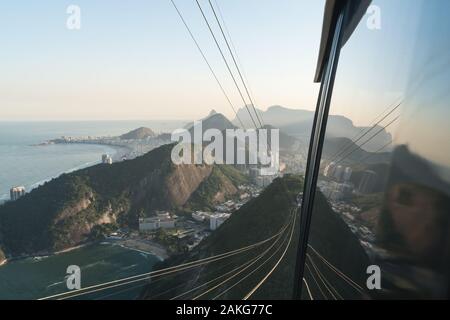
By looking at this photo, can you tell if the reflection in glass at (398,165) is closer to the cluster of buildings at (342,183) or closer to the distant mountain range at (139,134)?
the cluster of buildings at (342,183)

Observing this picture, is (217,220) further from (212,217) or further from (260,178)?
(260,178)

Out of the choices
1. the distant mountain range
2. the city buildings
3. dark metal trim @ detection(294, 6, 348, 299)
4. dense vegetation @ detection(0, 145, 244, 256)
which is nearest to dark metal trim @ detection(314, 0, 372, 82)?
dark metal trim @ detection(294, 6, 348, 299)

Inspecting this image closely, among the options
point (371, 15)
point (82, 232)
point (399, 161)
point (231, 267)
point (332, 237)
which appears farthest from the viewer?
point (82, 232)

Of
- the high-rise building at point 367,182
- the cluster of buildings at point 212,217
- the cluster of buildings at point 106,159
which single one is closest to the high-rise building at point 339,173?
the high-rise building at point 367,182

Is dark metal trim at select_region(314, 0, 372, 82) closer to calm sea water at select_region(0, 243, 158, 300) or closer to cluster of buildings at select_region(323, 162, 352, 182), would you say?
cluster of buildings at select_region(323, 162, 352, 182)

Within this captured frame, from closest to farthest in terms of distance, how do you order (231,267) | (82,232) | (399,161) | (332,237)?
(399,161) < (332,237) < (231,267) < (82,232)

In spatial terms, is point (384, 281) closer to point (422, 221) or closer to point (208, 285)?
point (422, 221)
